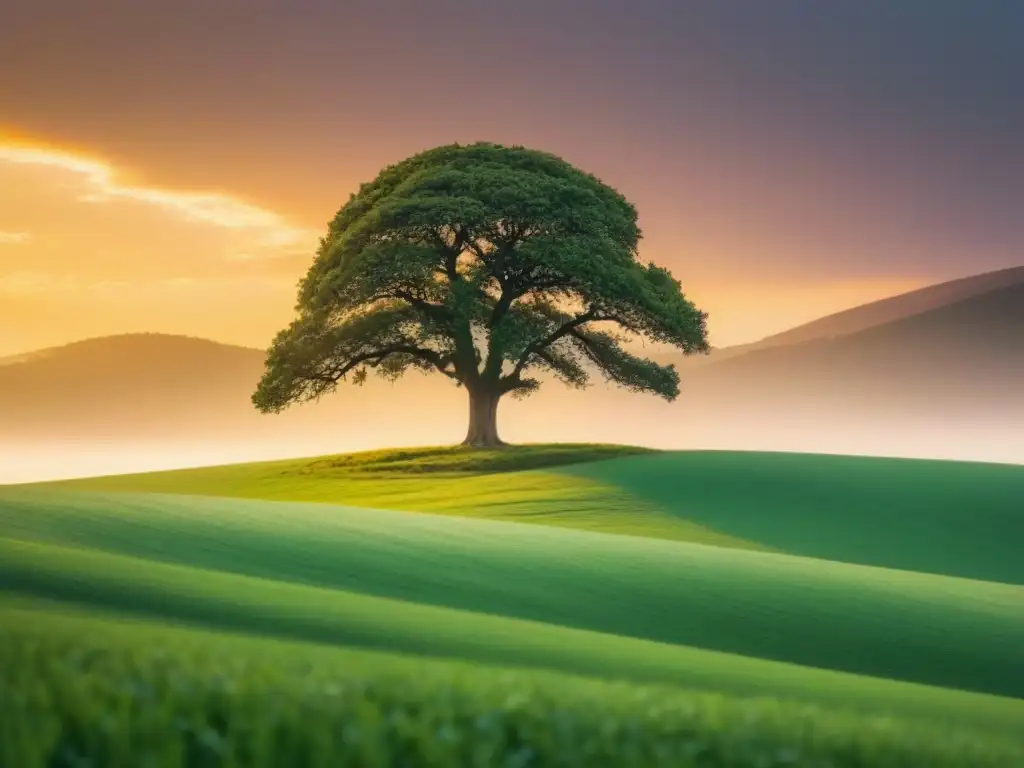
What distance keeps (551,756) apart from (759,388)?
131 meters

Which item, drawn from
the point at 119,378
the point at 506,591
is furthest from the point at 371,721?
the point at 119,378

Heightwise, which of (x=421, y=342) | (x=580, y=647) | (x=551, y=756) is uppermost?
(x=421, y=342)

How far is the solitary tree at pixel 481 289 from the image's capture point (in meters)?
33.8

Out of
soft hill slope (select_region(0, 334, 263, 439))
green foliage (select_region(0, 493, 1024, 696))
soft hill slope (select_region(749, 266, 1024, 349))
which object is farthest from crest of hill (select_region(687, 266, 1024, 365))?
green foliage (select_region(0, 493, 1024, 696))

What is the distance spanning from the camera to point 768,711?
4594 mm

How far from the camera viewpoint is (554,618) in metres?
11.5

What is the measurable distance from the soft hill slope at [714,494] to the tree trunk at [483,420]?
148cm

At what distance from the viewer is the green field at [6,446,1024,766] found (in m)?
3.80

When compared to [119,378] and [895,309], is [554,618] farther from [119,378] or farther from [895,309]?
[895,309]

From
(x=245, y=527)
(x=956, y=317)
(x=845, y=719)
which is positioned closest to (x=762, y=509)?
(x=245, y=527)

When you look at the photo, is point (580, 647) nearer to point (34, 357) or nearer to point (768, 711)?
point (768, 711)

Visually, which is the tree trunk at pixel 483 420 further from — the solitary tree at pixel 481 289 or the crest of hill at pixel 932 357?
the crest of hill at pixel 932 357

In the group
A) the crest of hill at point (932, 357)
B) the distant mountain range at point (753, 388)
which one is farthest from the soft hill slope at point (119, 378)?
the crest of hill at point (932, 357)

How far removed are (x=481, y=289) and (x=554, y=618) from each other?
24705 millimetres
